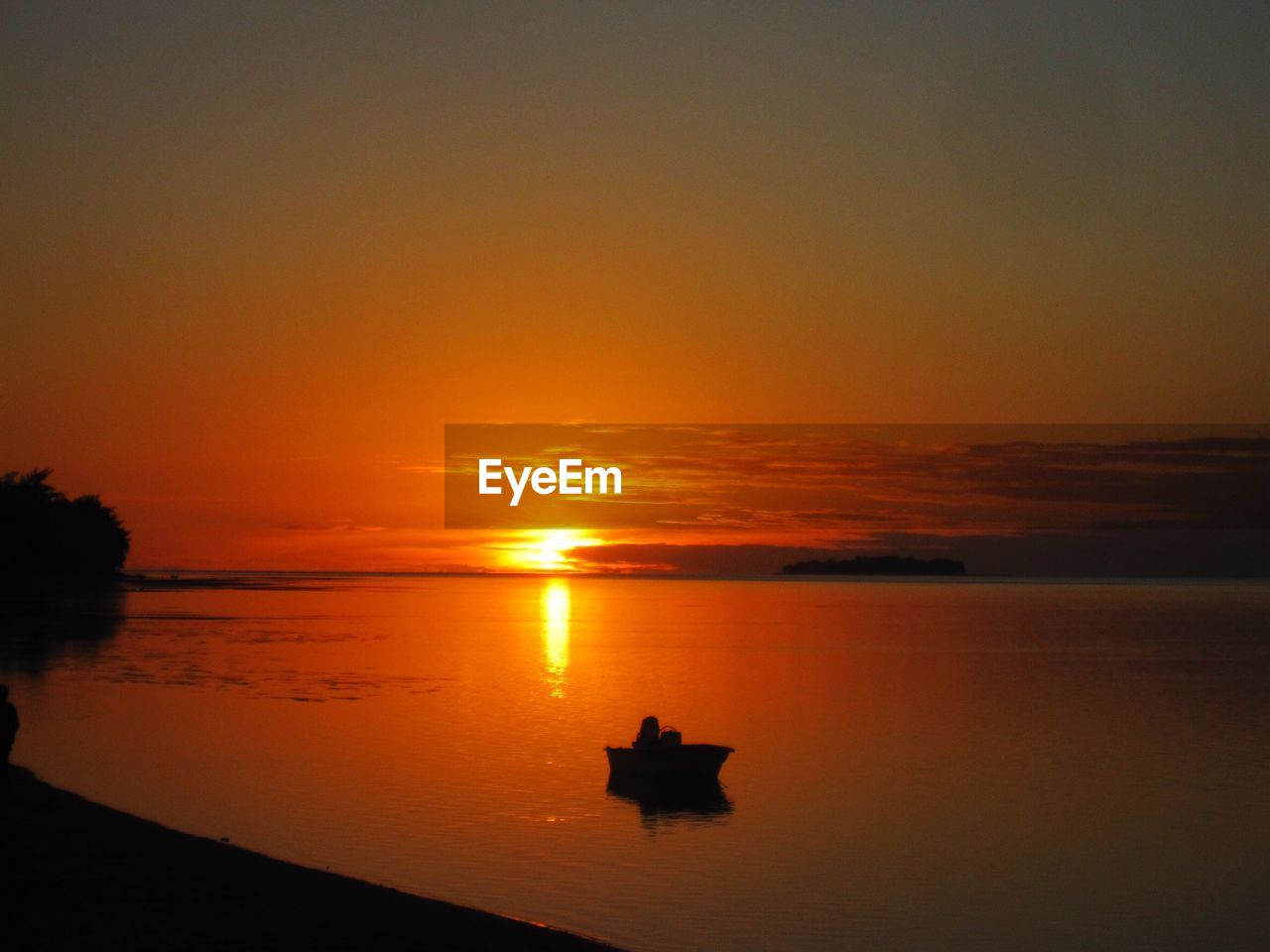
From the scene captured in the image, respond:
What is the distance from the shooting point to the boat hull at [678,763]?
2698 cm

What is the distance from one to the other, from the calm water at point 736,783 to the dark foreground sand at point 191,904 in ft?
7.20

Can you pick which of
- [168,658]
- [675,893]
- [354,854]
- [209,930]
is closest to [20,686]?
[168,658]

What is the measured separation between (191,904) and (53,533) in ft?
526

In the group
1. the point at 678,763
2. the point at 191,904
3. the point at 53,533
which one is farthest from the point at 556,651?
the point at 53,533

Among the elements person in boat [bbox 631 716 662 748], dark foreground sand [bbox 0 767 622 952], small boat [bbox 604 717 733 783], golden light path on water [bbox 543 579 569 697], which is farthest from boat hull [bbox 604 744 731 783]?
golden light path on water [bbox 543 579 569 697]

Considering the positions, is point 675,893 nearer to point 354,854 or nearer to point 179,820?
point 354,854

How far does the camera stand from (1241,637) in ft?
345

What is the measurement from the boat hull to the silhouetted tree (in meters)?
134

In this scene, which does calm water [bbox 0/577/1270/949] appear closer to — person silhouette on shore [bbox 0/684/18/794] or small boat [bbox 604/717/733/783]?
small boat [bbox 604/717/733/783]

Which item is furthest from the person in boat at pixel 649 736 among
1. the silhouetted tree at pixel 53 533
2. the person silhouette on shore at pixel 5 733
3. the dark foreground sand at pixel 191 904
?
the silhouetted tree at pixel 53 533

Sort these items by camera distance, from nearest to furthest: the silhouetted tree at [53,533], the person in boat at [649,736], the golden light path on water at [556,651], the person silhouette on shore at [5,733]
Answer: the person silhouette on shore at [5,733] → the person in boat at [649,736] → the golden light path on water at [556,651] → the silhouetted tree at [53,533]

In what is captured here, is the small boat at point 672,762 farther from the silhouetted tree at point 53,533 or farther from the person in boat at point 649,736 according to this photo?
the silhouetted tree at point 53,533

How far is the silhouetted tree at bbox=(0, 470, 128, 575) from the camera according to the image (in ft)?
486

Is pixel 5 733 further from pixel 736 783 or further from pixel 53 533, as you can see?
pixel 53 533
